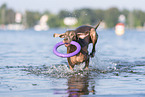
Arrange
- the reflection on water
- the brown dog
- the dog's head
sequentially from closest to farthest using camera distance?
1. the reflection on water
2. the dog's head
3. the brown dog

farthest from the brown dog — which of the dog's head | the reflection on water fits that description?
the reflection on water

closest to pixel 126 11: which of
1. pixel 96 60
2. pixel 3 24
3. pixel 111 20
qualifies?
pixel 111 20

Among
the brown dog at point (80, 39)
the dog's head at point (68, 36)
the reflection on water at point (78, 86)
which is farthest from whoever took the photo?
the brown dog at point (80, 39)

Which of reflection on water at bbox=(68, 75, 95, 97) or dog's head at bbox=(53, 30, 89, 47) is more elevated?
dog's head at bbox=(53, 30, 89, 47)

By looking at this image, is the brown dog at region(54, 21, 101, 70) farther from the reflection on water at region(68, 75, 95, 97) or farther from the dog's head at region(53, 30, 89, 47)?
the reflection on water at region(68, 75, 95, 97)

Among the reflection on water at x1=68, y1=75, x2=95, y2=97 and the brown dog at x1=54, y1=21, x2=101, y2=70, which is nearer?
the reflection on water at x1=68, y1=75, x2=95, y2=97

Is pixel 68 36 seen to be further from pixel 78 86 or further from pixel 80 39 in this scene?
pixel 78 86

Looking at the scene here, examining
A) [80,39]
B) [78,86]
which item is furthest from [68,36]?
[78,86]

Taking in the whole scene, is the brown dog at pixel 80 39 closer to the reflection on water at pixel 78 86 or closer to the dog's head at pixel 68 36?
the dog's head at pixel 68 36

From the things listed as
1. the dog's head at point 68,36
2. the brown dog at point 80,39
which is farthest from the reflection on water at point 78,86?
the dog's head at point 68,36

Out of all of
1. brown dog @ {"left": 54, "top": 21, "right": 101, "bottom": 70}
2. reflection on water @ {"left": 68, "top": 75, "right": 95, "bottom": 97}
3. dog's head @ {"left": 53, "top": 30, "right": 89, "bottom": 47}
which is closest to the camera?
reflection on water @ {"left": 68, "top": 75, "right": 95, "bottom": 97}

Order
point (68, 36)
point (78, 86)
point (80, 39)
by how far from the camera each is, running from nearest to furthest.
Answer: point (78, 86) → point (68, 36) → point (80, 39)

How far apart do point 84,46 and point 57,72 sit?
1.52 metres

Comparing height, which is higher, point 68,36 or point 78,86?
point 68,36
